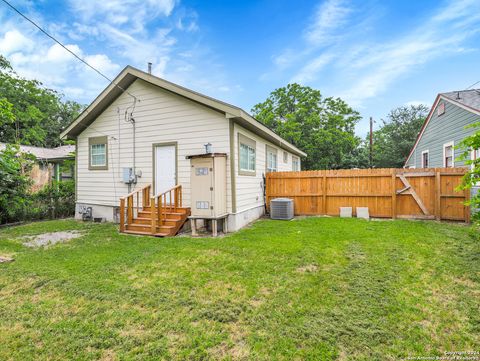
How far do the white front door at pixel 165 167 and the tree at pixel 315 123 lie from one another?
15.7m

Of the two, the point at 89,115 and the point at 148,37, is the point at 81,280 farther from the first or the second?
the point at 148,37

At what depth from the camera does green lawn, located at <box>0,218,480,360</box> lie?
2074 millimetres

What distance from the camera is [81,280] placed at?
3.44 meters

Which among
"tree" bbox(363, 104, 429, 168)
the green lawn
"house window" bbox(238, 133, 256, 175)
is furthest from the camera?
"tree" bbox(363, 104, 429, 168)

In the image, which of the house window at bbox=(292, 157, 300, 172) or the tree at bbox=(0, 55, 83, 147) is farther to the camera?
the tree at bbox=(0, 55, 83, 147)

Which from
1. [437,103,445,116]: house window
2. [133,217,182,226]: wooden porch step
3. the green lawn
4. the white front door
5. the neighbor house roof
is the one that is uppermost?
[437,103,445,116]: house window

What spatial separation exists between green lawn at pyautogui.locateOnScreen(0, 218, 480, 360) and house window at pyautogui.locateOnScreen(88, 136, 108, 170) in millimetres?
3856

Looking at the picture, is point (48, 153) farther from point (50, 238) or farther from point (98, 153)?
point (50, 238)

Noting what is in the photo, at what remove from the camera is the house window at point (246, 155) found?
281 inches

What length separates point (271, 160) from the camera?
413 inches

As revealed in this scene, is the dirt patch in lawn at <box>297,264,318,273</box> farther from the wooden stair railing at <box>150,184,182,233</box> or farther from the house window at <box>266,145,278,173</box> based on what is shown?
the house window at <box>266,145,278,173</box>

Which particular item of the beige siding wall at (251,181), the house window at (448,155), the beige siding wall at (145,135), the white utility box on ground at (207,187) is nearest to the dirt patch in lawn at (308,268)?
the white utility box on ground at (207,187)

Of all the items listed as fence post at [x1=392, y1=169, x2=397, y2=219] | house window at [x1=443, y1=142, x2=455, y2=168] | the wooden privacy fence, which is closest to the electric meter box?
the wooden privacy fence

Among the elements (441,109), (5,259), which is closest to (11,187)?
(5,259)
